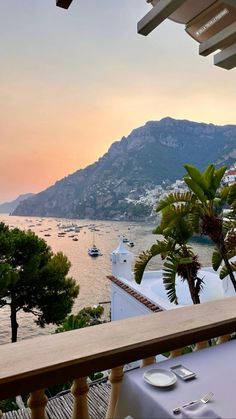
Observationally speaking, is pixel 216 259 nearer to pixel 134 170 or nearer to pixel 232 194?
pixel 232 194

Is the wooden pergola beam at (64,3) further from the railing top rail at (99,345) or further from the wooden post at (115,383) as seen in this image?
the wooden post at (115,383)

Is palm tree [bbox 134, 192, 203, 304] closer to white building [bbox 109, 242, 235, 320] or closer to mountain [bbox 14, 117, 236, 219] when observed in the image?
white building [bbox 109, 242, 235, 320]

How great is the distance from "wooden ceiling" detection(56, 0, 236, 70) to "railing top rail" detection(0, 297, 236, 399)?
119 centimetres

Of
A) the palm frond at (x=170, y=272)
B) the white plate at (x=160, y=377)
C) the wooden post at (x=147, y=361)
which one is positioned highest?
the white plate at (x=160, y=377)

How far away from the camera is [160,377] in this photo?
3.45 ft

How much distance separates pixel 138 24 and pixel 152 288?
10.2m

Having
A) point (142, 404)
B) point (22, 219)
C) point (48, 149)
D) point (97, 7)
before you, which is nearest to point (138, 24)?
point (97, 7)

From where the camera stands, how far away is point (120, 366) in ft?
3.81

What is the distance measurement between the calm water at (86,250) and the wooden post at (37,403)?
571cm

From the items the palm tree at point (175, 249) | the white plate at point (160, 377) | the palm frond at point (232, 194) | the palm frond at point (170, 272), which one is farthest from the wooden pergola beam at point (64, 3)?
the palm frond at point (170, 272)

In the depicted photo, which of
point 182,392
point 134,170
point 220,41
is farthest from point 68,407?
point 134,170

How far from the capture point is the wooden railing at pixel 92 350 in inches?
38.6

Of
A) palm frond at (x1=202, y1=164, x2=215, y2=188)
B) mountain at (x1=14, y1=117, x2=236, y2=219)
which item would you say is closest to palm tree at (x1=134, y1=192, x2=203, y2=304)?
palm frond at (x1=202, y1=164, x2=215, y2=188)

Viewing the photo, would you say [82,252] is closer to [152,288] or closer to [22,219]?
[22,219]
